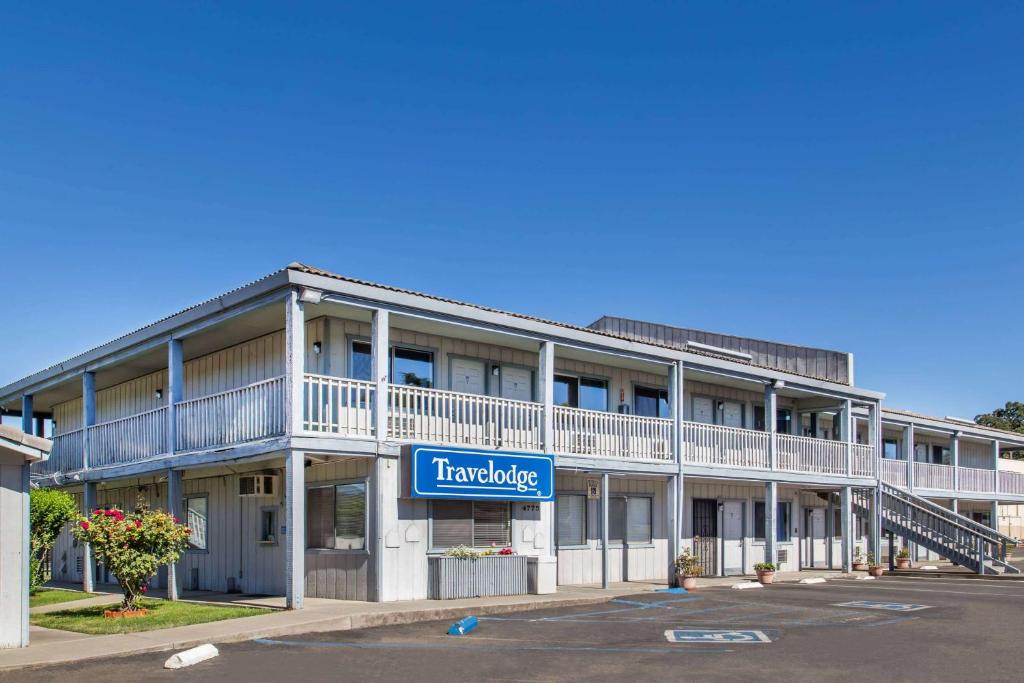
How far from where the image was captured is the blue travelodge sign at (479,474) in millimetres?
18406

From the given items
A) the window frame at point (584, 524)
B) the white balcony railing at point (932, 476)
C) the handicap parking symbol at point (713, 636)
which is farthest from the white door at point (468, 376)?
the white balcony railing at point (932, 476)

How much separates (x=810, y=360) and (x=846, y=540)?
17.5 ft

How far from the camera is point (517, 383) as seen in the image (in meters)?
23.2

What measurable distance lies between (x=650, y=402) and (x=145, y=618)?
1454cm

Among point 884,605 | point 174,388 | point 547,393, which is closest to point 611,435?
point 547,393

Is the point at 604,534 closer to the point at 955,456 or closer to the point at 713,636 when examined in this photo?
the point at 713,636

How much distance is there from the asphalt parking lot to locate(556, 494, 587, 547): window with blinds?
4.08m

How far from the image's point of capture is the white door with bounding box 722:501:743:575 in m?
27.9

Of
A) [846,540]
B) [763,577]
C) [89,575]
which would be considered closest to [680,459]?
[763,577]

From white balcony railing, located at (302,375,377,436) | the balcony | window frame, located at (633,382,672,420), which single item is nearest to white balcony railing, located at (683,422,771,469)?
the balcony

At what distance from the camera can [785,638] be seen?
14609 millimetres

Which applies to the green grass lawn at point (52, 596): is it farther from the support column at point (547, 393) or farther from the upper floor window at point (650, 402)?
the upper floor window at point (650, 402)

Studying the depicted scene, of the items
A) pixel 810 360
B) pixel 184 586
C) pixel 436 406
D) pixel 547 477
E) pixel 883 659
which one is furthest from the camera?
pixel 810 360

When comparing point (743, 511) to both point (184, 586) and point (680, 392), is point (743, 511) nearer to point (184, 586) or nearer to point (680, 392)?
point (680, 392)
